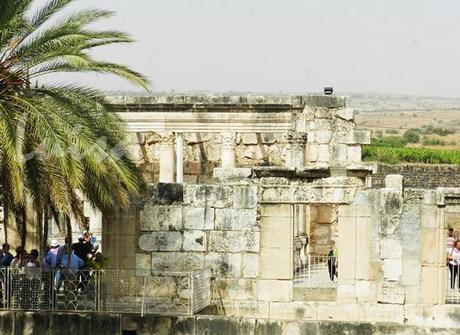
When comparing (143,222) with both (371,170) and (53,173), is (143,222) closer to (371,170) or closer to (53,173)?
(53,173)

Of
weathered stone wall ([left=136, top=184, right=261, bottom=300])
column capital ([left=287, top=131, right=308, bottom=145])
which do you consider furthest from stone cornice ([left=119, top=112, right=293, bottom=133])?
weathered stone wall ([left=136, top=184, right=261, bottom=300])

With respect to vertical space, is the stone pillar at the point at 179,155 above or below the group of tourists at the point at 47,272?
above

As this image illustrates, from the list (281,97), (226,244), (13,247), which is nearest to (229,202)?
(226,244)

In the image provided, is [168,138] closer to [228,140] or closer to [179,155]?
[179,155]

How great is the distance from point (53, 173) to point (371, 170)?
5346 millimetres

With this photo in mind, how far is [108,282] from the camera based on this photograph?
23484mm

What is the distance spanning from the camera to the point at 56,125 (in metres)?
21.9

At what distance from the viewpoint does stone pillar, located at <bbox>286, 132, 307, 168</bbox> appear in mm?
31312

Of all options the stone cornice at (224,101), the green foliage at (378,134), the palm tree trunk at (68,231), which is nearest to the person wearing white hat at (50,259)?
the palm tree trunk at (68,231)

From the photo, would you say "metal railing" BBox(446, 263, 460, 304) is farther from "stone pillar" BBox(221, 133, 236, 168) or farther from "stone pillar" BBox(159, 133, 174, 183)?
"stone pillar" BBox(159, 133, 174, 183)

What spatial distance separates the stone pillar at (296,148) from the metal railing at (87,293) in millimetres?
8146

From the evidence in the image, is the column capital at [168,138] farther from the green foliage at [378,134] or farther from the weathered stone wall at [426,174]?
the green foliage at [378,134]

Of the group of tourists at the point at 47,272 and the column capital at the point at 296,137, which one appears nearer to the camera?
the group of tourists at the point at 47,272

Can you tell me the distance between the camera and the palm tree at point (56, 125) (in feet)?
71.6
